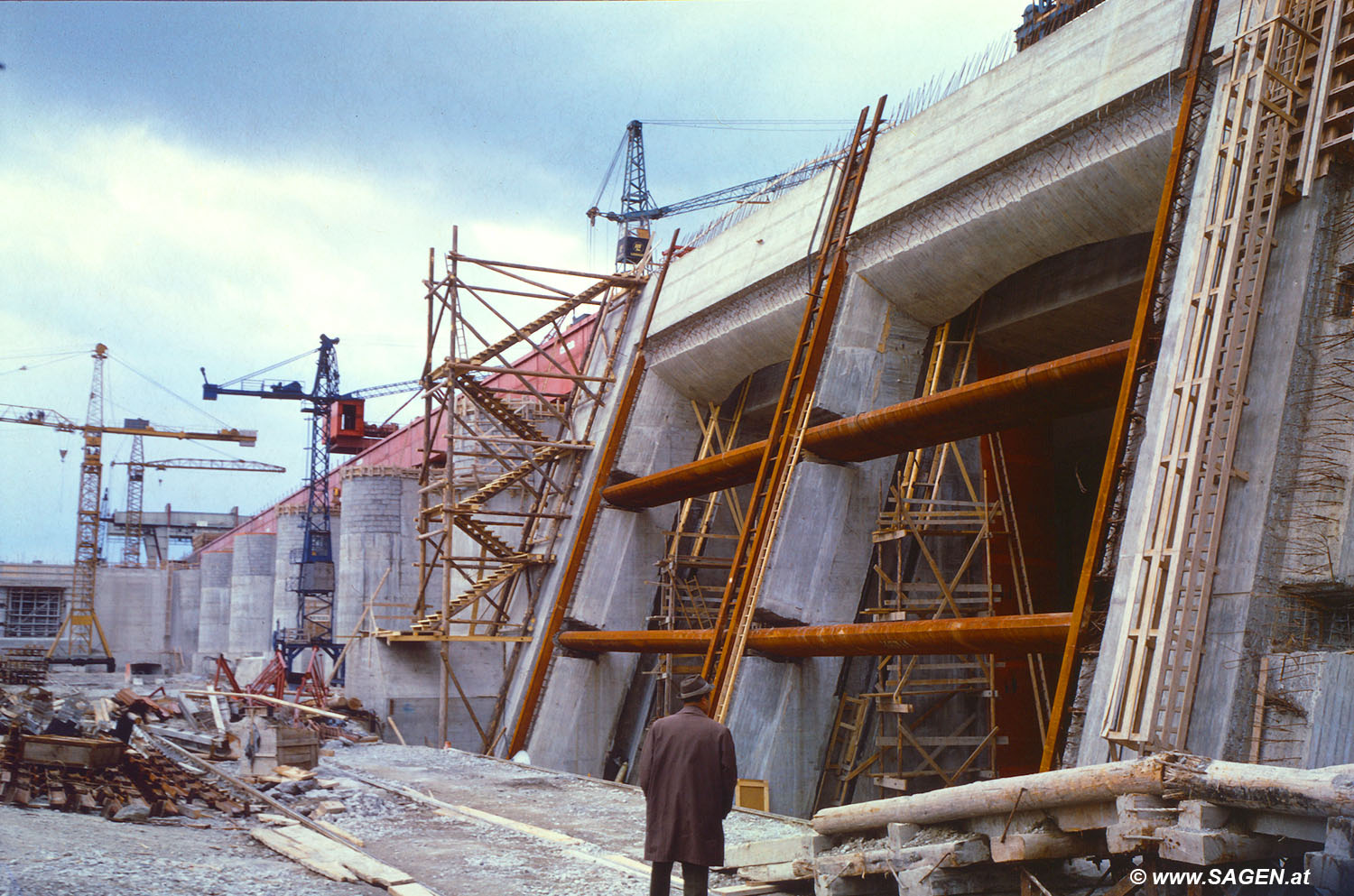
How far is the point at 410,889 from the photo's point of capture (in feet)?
29.7

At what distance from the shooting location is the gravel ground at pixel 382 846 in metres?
8.88

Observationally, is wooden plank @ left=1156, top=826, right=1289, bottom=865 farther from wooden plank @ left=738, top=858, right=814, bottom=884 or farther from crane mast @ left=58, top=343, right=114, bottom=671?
crane mast @ left=58, top=343, right=114, bottom=671

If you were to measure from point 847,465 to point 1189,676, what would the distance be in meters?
8.20

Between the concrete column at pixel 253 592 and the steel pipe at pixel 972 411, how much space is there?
46.5 meters

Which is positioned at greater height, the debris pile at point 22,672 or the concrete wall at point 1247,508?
the concrete wall at point 1247,508

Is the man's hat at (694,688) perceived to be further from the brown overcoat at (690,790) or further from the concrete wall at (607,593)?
the concrete wall at (607,593)

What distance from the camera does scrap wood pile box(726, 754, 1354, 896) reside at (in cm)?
541

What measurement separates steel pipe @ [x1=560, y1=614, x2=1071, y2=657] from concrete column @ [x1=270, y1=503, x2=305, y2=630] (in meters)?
38.7

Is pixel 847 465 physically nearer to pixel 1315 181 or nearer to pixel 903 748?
pixel 903 748

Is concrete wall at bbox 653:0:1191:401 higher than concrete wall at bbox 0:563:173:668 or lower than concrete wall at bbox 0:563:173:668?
higher

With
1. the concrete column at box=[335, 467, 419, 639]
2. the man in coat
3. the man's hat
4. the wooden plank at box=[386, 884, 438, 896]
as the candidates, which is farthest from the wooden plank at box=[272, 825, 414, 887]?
the concrete column at box=[335, 467, 419, 639]

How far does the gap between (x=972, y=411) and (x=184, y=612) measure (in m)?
75.8

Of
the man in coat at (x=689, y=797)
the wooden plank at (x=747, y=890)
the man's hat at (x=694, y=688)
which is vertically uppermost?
the man's hat at (x=694, y=688)

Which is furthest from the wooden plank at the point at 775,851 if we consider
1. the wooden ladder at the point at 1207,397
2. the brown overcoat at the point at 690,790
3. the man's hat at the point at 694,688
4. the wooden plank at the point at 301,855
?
the wooden plank at the point at 301,855
